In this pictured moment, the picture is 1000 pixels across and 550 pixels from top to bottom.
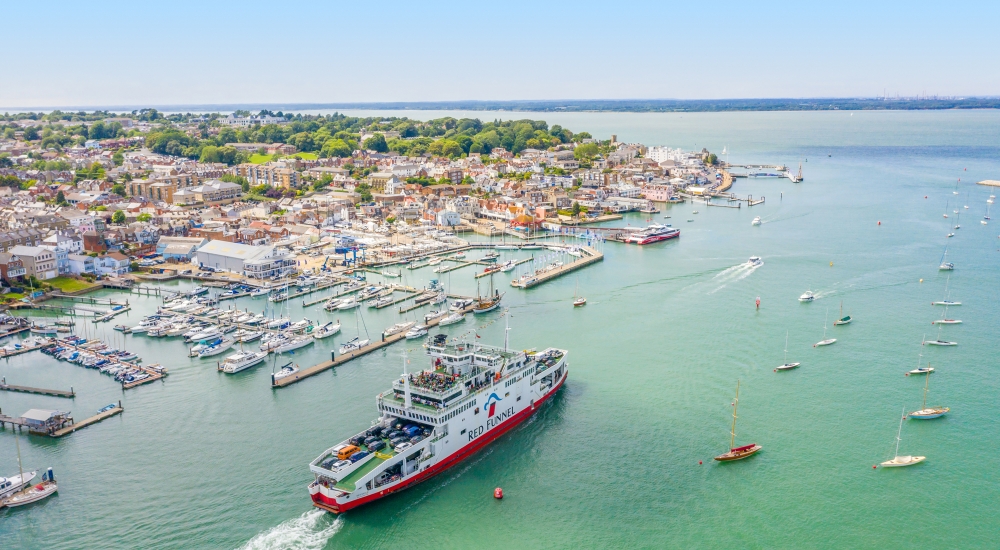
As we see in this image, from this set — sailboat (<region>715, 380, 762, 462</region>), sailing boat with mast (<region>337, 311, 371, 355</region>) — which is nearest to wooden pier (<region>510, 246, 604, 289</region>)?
sailing boat with mast (<region>337, 311, 371, 355</region>)

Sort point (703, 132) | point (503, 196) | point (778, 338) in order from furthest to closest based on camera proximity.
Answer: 1. point (703, 132)
2. point (503, 196)
3. point (778, 338)

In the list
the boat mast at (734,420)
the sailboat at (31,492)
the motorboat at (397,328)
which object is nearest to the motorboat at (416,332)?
the motorboat at (397,328)

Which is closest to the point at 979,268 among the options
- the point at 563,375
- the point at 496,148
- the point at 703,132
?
the point at 563,375

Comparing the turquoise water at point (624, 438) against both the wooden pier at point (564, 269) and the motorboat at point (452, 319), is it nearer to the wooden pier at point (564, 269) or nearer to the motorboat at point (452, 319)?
the motorboat at point (452, 319)

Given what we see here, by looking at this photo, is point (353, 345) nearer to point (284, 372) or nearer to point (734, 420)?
point (284, 372)

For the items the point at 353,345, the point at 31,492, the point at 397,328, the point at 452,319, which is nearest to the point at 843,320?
the point at 452,319

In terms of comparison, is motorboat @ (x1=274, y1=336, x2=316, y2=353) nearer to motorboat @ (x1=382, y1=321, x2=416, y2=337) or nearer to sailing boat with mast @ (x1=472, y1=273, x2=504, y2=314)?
motorboat @ (x1=382, y1=321, x2=416, y2=337)

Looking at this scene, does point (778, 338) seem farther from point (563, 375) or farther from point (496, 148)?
point (496, 148)
